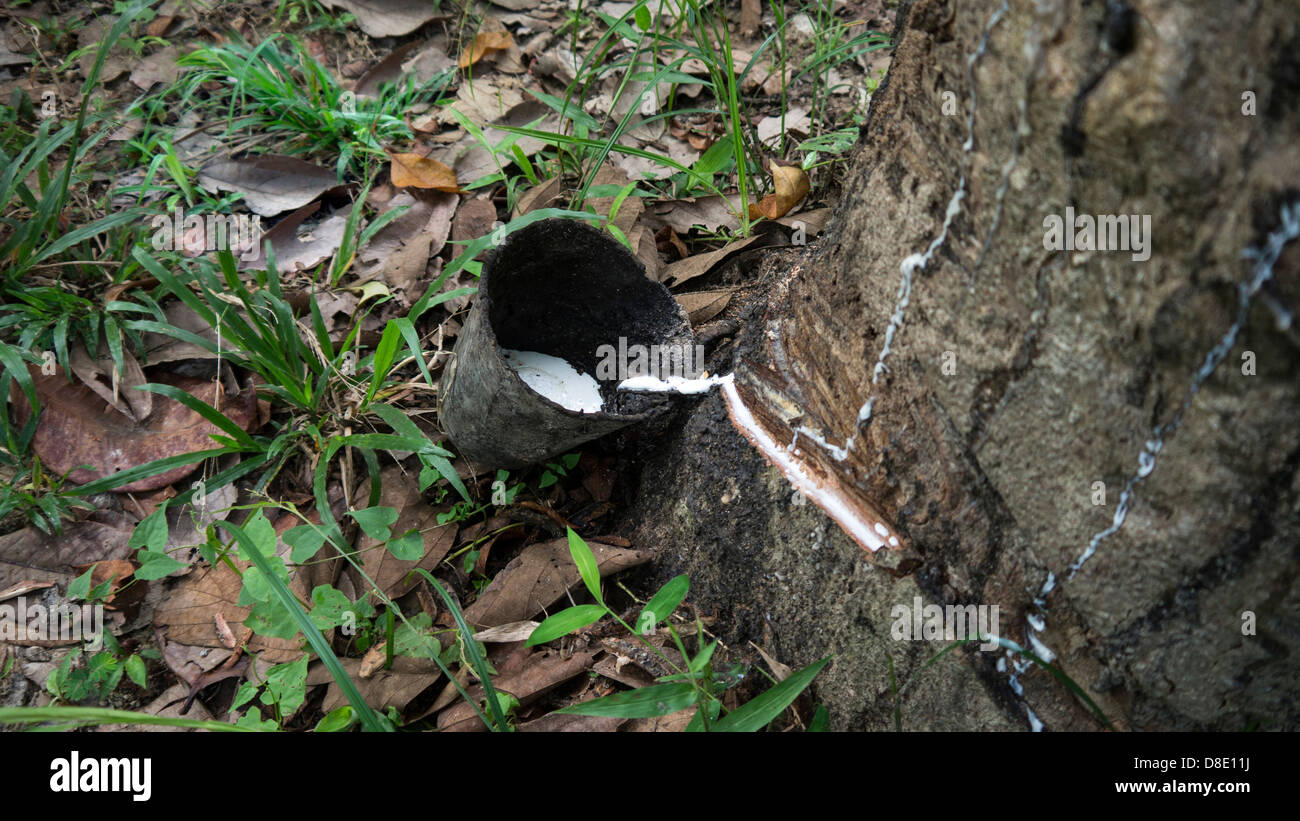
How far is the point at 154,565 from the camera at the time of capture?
6.21 ft

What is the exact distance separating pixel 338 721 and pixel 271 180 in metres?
1.94

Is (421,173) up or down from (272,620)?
up

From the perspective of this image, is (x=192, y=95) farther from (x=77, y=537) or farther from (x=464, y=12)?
(x=77, y=537)

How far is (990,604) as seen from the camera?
4.45 ft

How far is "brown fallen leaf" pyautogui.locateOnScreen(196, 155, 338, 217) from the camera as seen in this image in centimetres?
282

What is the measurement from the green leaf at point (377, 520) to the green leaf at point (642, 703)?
623mm

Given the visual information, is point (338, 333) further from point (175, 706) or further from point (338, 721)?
point (338, 721)

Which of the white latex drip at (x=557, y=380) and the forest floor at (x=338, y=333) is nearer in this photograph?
the forest floor at (x=338, y=333)

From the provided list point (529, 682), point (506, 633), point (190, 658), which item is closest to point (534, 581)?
point (506, 633)

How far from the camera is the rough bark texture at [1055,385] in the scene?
0.92m

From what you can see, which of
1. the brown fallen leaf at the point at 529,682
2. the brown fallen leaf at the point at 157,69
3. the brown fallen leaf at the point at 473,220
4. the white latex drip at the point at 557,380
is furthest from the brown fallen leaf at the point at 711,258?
the brown fallen leaf at the point at 157,69

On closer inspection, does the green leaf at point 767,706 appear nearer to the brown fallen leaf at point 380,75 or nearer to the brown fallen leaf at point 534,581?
the brown fallen leaf at point 534,581

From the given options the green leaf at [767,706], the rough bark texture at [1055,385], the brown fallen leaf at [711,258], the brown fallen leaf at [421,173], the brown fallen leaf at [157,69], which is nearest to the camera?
the rough bark texture at [1055,385]

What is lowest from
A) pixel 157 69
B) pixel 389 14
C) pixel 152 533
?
pixel 152 533
